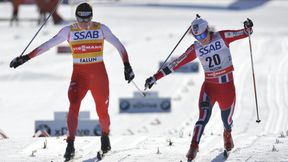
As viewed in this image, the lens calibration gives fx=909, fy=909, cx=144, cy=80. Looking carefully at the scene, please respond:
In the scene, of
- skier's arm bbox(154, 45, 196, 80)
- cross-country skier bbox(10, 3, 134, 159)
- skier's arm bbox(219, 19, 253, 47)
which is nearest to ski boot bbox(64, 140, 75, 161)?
cross-country skier bbox(10, 3, 134, 159)

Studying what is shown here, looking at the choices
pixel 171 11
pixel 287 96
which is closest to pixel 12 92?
pixel 287 96

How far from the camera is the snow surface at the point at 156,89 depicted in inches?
430

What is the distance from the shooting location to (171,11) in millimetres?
54469

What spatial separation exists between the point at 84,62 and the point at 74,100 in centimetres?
45

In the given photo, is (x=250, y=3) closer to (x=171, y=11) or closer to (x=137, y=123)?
(x=171, y=11)

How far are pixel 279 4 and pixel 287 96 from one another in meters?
37.0

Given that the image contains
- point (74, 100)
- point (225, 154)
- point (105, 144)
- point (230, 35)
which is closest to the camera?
point (225, 154)

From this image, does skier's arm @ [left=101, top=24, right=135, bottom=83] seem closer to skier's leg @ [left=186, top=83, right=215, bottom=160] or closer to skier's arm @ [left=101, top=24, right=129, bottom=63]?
skier's arm @ [left=101, top=24, right=129, bottom=63]

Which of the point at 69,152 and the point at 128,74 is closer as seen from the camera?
the point at 69,152

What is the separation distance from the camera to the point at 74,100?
34.2ft

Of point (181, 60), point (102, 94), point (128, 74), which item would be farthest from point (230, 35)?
point (102, 94)

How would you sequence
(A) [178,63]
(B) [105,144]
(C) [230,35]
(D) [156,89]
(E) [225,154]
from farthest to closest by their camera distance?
1. (D) [156,89]
2. (B) [105,144]
3. (A) [178,63]
4. (C) [230,35]
5. (E) [225,154]

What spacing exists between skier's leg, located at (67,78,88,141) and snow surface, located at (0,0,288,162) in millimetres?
381

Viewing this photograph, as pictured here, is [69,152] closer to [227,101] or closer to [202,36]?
[227,101]
